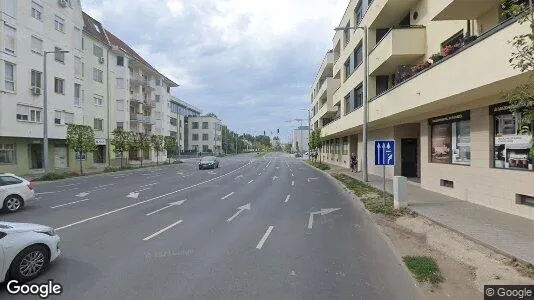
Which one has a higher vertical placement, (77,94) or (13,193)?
(77,94)

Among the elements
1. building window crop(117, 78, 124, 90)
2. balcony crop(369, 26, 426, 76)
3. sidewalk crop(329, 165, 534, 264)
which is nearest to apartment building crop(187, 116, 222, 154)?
building window crop(117, 78, 124, 90)

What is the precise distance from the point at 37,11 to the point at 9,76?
7154 millimetres

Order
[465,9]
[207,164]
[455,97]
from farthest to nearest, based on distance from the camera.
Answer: [207,164] < [465,9] < [455,97]

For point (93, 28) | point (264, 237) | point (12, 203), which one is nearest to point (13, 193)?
point (12, 203)

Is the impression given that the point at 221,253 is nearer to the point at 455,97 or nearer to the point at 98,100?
the point at 455,97

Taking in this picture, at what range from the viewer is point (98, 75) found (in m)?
48.2

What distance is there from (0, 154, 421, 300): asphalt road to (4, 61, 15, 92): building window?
1999 cm

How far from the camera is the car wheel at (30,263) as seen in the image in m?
6.39

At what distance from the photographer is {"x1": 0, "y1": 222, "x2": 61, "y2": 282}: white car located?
6273mm

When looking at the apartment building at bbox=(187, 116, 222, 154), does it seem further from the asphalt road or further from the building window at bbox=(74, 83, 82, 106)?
the asphalt road

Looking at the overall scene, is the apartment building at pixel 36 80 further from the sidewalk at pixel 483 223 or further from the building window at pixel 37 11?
the sidewalk at pixel 483 223

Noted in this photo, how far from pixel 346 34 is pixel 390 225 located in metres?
29.1

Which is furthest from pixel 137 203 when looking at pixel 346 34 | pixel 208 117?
pixel 208 117

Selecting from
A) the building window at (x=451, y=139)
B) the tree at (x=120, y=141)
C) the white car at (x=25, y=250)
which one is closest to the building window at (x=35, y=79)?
the tree at (x=120, y=141)
